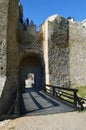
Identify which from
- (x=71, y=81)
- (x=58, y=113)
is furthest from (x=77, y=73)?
(x=58, y=113)

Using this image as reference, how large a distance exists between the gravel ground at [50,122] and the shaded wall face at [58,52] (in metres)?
7.21

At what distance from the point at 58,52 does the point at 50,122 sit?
8.52 m

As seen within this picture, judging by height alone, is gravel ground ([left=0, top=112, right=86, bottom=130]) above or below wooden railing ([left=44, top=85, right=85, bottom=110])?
below

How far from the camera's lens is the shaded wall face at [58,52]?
13.1m

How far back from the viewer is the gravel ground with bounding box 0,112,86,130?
4.89 m

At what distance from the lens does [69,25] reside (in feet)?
46.6

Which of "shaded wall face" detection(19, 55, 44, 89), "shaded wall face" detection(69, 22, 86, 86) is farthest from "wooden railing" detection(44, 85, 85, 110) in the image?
"shaded wall face" detection(19, 55, 44, 89)

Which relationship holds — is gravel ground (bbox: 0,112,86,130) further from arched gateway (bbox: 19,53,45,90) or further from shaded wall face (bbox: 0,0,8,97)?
arched gateway (bbox: 19,53,45,90)

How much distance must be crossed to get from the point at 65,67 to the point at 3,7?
236 inches

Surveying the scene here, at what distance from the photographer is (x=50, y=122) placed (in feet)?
17.3

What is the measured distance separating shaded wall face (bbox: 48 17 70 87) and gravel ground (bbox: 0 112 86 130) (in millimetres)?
7205

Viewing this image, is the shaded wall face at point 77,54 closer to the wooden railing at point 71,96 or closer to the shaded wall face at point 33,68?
the shaded wall face at point 33,68

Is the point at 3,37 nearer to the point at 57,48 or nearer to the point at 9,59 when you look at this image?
the point at 9,59

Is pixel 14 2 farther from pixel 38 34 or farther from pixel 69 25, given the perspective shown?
pixel 69 25
